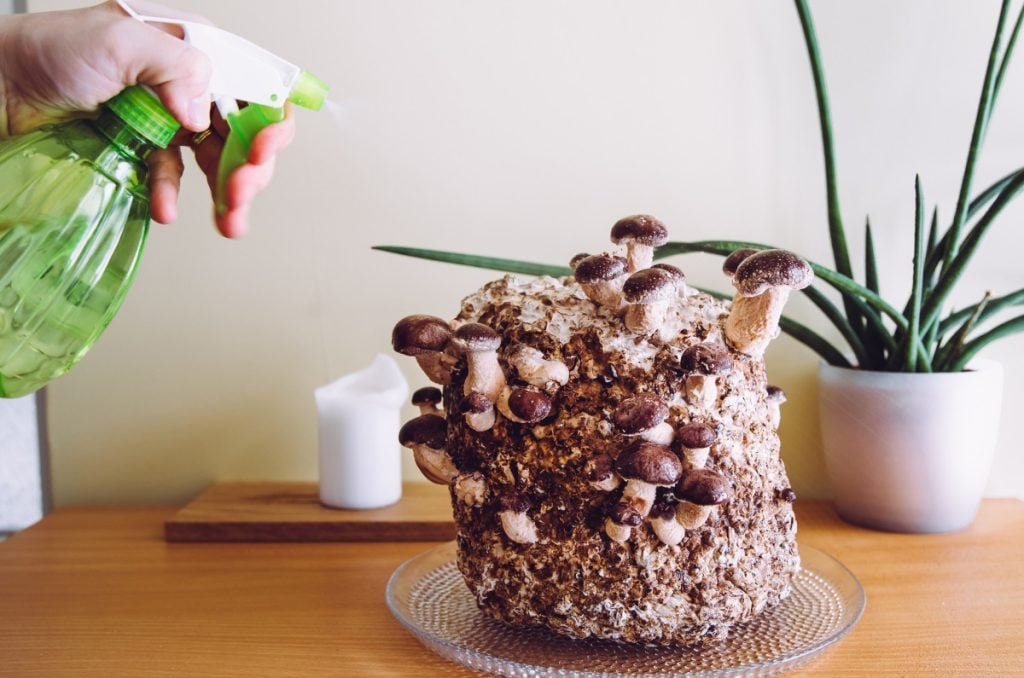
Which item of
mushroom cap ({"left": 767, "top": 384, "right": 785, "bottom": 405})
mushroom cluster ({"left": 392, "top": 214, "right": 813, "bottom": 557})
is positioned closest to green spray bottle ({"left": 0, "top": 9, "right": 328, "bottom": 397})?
mushroom cluster ({"left": 392, "top": 214, "right": 813, "bottom": 557})

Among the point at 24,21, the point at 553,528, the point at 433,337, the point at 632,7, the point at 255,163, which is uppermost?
the point at 632,7

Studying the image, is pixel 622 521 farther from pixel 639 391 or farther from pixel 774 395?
pixel 774 395

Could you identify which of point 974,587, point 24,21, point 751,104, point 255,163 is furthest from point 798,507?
point 24,21

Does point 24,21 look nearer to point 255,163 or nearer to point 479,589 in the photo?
point 255,163

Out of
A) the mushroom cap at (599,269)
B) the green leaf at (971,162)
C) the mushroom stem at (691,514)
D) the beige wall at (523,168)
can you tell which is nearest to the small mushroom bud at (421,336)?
the mushroom cap at (599,269)

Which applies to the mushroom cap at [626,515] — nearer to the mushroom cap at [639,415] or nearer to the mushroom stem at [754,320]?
the mushroom cap at [639,415]

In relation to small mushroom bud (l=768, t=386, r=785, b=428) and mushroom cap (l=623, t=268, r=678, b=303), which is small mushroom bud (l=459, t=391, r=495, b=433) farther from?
small mushroom bud (l=768, t=386, r=785, b=428)
